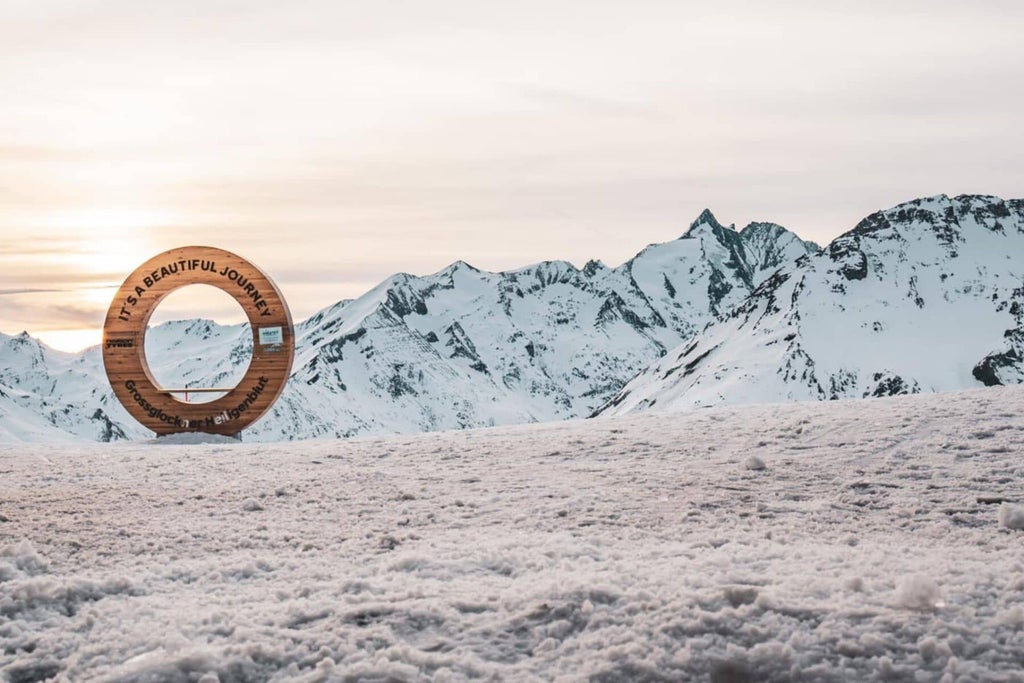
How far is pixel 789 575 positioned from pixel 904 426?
6580 mm

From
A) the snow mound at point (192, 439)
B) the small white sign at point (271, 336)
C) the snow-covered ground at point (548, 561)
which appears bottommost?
the snow-covered ground at point (548, 561)

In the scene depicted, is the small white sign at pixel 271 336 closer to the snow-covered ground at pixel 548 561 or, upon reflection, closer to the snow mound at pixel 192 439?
the snow mound at pixel 192 439

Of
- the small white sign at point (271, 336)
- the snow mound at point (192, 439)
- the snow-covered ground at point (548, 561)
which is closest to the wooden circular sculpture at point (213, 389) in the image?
the small white sign at point (271, 336)

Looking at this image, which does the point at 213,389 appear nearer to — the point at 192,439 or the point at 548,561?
the point at 192,439

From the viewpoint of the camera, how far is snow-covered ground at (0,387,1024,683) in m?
5.62

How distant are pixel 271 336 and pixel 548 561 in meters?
14.9

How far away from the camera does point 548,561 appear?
7.43 m

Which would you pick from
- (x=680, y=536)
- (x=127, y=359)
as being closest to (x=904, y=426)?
(x=680, y=536)

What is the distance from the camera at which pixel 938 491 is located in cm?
973

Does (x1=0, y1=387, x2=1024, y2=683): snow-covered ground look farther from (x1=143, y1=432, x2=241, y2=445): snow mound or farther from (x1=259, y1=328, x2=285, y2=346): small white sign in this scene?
(x1=259, y1=328, x2=285, y2=346): small white sign

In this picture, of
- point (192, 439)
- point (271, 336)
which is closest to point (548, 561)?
point (192, 439)

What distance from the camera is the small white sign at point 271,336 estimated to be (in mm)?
21328

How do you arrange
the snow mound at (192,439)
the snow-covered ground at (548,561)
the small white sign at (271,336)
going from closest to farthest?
the snow-covered ground at (548,561), the snow mound at (192,439), the small white sign at (271,336)

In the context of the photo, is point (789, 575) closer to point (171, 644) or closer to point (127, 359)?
point (171, 644)
